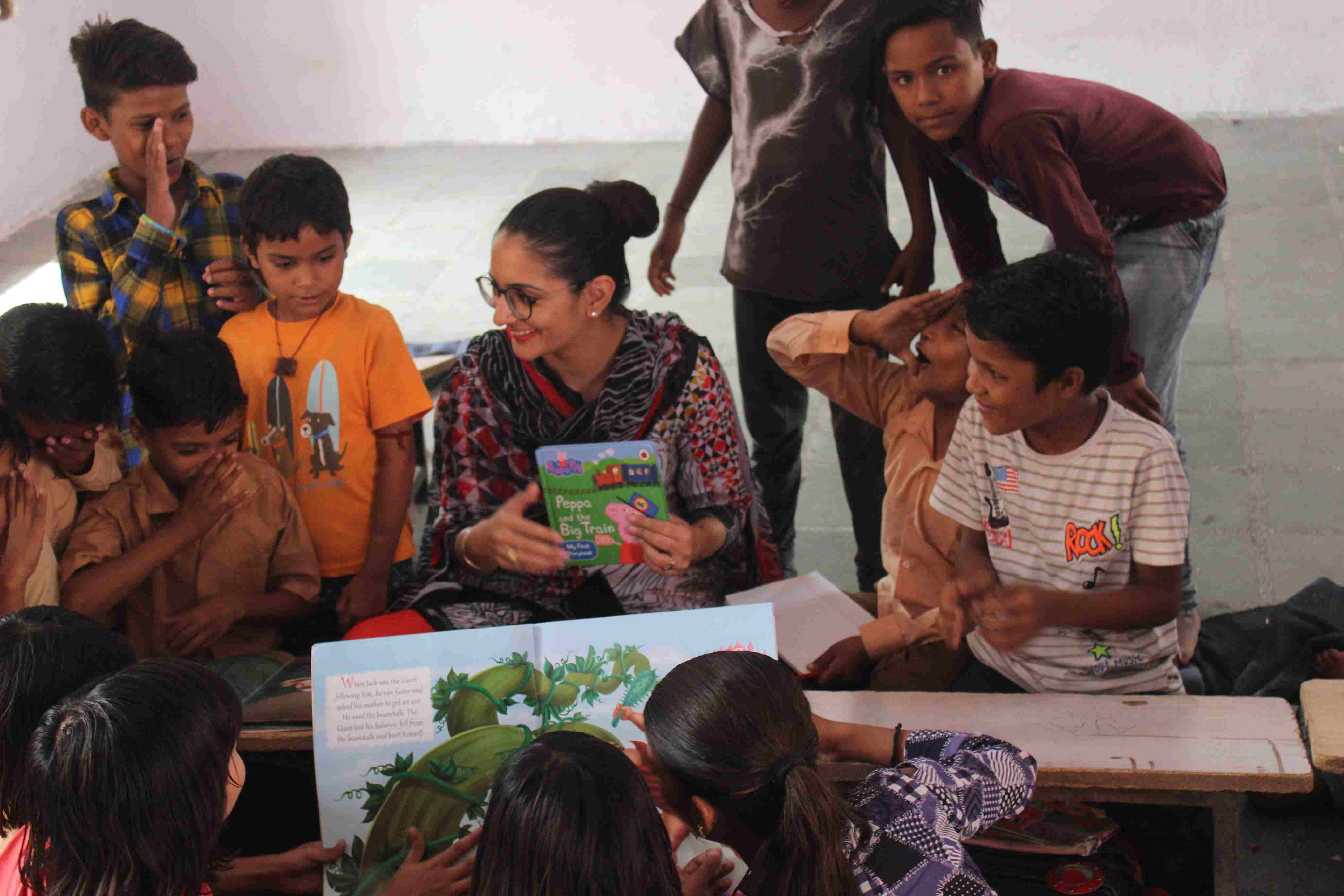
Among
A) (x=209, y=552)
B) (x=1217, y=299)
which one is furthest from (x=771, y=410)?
(x=1217, y=299)

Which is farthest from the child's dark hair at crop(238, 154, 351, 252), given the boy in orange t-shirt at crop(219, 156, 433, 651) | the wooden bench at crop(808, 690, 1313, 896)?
the wooden bench at crop(808, 690, 1313, 896)

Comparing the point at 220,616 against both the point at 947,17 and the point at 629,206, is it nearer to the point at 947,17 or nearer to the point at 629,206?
the point at 629,206

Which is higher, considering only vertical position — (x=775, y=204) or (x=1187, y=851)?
(x=775, y=204)

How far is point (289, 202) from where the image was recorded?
8.27 feet

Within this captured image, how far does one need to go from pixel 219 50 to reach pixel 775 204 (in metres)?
6.16

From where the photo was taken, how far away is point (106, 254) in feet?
9.27

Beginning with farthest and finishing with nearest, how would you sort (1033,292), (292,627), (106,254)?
(106,254) < (292,627) < (1033,292)

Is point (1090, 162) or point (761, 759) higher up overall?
point (1090, 162)

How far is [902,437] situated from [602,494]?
2.12ft

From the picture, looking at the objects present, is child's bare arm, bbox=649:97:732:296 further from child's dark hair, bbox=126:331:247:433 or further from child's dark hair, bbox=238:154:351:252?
child's dark hair, bbox=126:331:247:433

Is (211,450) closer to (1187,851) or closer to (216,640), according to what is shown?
(216,640)

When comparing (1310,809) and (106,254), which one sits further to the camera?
(106,254)

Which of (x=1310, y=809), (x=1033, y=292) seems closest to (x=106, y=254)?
(x=1033, y=292)

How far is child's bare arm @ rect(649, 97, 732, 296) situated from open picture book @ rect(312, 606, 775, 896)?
1.49 metres
